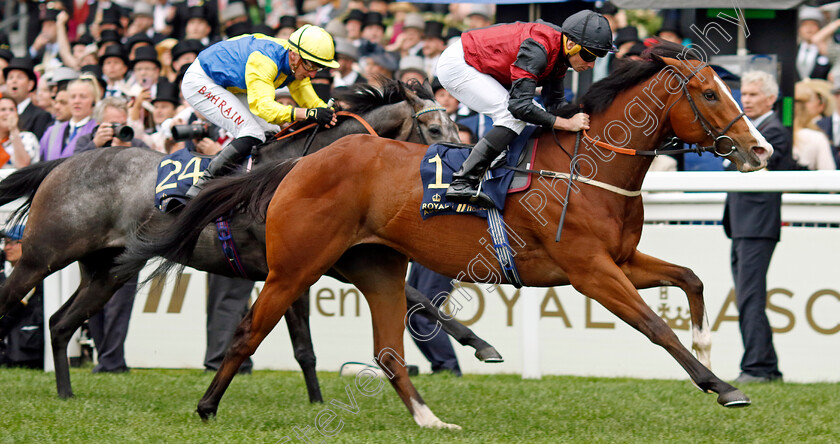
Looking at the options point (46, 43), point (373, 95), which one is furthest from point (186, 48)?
point (373, 95)

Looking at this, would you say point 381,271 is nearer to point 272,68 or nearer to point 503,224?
point 503,224

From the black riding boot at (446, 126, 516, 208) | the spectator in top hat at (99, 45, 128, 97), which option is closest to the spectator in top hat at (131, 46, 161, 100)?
the spectator in top hat at (99, 45, 128, 97)

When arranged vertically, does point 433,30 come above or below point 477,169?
above

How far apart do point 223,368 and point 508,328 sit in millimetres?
2699

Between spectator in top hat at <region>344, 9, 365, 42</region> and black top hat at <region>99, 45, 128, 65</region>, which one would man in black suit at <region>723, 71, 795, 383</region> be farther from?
black top hat at <region>99, 45, 128, 65</region>

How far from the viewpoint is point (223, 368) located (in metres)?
5.54

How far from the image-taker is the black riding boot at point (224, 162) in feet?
20.3

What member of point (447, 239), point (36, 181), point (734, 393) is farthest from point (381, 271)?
point (36, 181)

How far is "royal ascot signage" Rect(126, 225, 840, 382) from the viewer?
717 cm

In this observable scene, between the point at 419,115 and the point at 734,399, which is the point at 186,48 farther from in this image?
the point at 734,399

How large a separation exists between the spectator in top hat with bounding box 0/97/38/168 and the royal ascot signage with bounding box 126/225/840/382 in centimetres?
212

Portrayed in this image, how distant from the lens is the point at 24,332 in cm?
795

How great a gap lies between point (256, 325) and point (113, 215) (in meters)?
1.68

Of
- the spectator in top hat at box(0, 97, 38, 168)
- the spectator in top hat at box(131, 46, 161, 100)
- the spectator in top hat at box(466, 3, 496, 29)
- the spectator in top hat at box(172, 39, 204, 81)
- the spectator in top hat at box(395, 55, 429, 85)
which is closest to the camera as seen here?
the spectator in top hat at box(0, 97, 38, 168)
